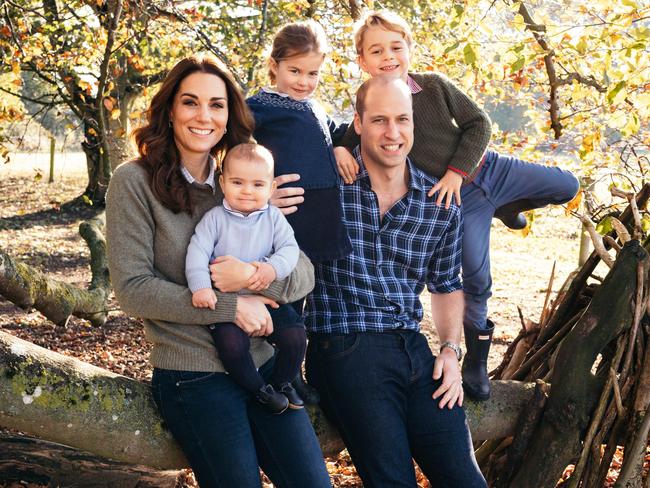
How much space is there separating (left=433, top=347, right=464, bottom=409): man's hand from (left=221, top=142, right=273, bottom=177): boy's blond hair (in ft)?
3.43

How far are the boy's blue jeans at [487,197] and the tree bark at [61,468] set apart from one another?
176 cm

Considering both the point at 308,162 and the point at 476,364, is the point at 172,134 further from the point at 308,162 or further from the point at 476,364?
the point at 476,364

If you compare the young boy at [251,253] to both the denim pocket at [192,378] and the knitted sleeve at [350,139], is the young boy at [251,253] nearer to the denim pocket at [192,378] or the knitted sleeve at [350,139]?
the denim pocket at [192,378]

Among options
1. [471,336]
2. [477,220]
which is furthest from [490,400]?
[477,220]

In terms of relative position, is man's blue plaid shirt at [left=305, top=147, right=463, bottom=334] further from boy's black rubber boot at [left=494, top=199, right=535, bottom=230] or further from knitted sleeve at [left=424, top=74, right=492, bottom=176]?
boy's black rubber boot at [left=494, top=199, right=535, bottom=230]

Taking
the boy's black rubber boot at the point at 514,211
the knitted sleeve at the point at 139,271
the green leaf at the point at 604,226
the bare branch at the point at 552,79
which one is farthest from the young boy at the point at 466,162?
the bare branch at the point at 552,79

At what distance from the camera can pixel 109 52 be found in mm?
5695

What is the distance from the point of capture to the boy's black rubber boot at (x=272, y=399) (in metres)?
2.53

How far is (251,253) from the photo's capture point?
275cm

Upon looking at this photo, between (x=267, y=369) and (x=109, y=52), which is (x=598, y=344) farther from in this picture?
(x=109, y=52)

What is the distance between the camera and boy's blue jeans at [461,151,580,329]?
350 cm

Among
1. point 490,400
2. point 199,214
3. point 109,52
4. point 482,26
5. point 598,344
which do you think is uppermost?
point 482,26

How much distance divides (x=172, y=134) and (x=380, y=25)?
48.6 inches

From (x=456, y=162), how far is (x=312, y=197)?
70cm
